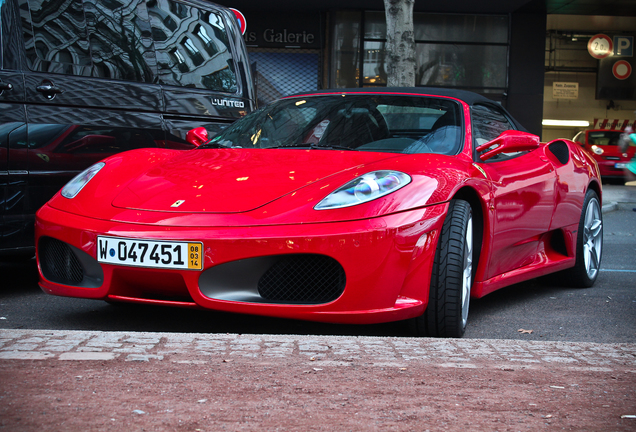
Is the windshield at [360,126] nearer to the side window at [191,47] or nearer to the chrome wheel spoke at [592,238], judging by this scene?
the side window at [191,47]

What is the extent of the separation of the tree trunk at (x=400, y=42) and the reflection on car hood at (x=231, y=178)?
18.5ft

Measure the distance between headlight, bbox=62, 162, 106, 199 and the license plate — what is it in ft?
2.05

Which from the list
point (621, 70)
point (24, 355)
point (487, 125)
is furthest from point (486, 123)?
point (621, 70)

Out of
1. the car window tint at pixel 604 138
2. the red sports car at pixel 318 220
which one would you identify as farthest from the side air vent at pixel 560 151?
the car window tint at pixel 604 138

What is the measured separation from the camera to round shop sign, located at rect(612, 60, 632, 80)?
2544 cm

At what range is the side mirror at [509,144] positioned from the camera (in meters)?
3.70

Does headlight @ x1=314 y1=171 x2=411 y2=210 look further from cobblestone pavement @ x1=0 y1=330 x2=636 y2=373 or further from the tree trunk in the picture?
the tree trunk

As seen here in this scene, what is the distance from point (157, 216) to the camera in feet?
10.0

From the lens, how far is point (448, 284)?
312 centimetres

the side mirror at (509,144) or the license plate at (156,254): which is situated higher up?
the side mirror at (509,144)

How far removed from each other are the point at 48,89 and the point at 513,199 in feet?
8.80

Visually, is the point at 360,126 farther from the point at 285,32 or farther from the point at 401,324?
the point at 285,32

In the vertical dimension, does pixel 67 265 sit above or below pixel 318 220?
below

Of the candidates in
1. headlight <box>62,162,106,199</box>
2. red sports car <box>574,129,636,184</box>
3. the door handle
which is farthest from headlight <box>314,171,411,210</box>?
red sports car <box>574,129,636,184</box>
